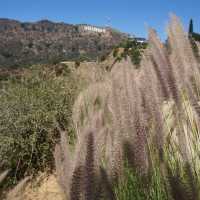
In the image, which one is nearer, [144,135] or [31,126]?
[144,135]

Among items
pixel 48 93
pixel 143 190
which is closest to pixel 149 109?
pixel 143 190

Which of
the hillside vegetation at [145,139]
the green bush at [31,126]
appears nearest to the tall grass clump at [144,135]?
the hillside vegetation at [145,139]

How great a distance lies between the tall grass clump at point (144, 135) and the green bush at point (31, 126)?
6571 millimetres

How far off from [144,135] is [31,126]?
26.4 ft

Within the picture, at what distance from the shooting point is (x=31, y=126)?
9781 millimetres

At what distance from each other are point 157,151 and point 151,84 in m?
0.35

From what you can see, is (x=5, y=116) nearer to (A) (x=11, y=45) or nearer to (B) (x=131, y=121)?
(B) (x=131, y=121)

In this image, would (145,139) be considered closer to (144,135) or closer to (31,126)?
(144,135)

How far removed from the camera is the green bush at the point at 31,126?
938 cm

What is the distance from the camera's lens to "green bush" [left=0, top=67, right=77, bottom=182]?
9.38 m

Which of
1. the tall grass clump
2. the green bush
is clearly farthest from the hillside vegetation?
the green bush

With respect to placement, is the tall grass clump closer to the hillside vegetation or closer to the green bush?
the hillside vegetation

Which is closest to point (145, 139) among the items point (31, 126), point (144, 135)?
point (144, 135)

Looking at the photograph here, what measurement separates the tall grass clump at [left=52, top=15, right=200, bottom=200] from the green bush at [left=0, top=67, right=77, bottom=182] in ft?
21.6
